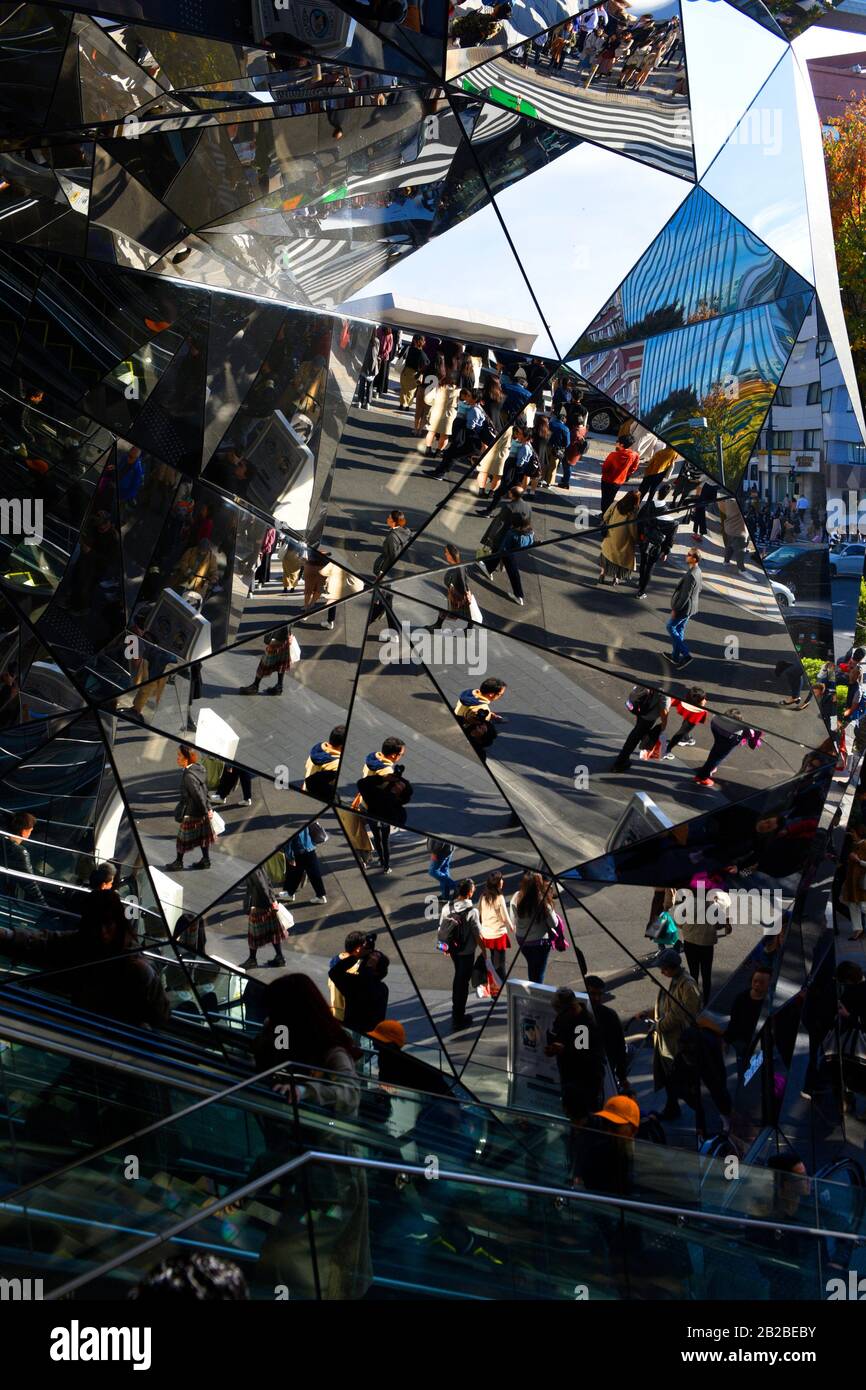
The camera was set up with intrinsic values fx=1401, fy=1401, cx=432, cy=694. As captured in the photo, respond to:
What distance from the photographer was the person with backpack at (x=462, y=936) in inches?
417

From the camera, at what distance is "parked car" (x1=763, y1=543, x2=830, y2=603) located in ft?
34.2

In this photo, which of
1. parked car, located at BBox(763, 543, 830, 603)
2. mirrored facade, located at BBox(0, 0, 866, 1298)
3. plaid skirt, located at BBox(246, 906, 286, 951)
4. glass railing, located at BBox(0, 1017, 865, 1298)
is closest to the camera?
glass railing, located at BBox(0, 1017, 865, 1298)

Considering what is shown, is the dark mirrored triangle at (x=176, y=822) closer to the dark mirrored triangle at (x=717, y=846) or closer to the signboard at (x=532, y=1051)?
the signboard at (x=532, y=1051)

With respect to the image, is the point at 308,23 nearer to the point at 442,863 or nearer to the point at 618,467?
the point at 618,467

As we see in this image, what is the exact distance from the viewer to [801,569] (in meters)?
10.5

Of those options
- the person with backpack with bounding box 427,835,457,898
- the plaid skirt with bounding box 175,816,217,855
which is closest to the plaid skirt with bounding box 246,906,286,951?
the plaid skirt with bounding box 175,816,217,855

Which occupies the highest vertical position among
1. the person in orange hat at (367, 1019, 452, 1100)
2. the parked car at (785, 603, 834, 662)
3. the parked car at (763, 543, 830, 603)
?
the parked car at (763, 543, 830, 603)

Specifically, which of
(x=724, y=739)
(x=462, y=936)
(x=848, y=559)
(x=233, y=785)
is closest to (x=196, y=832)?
(x=233, y=785)

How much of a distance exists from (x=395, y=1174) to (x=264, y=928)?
Answer: 484 centimetres

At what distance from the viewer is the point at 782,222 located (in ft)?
33.5

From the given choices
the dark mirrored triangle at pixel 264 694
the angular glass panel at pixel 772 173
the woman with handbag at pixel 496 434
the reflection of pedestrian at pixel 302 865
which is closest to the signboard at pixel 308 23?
the woman with handbag at pixel 496 434

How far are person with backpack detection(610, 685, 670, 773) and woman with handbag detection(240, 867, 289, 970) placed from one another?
9.67 ft

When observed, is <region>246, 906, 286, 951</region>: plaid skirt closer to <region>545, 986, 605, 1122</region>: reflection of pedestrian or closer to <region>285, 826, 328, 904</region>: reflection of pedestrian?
<region>285, 826, 328, 904</region>: reflection of pedestrian
